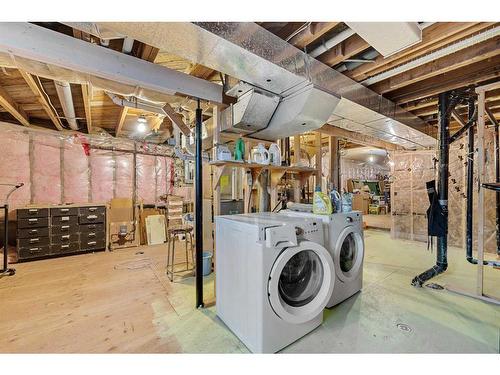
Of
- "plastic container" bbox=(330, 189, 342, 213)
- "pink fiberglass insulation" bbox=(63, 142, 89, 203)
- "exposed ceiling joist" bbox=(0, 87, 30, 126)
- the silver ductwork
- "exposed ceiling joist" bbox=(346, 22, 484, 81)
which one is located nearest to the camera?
"exposed ceiling joist" bbox=(346, 22, 484, 81)

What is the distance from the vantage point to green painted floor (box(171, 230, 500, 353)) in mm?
1622

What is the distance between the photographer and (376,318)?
1979 mm

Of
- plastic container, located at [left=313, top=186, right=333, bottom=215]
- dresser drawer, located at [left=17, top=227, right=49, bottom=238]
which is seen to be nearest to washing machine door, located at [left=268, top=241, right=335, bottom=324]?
plastic container, located at [left=313, top=186, right=333, bottom=215]

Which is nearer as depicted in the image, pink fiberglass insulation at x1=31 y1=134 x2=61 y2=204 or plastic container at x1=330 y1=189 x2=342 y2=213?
plastic container at x1=330 y1=189 x2=342 y2=213

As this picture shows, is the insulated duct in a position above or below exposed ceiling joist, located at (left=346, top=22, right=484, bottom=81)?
below

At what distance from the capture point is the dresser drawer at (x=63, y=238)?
375cm

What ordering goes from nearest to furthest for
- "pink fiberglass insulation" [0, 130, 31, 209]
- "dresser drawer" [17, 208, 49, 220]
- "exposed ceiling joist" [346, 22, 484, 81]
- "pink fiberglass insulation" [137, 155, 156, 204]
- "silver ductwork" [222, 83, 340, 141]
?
"exposed ceiling joist" [346, 22, 484, 81], "silver ductwork" [222, 83, 340, 141], "dresser drawer" [17, 208, 49, 220], "pink fiberglass insulation" [0, 130, 31, 209], "pink fiberglass insulation" [137, 155, 156, 204]

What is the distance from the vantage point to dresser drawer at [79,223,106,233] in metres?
3.99

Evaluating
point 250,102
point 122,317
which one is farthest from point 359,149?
point 122,317

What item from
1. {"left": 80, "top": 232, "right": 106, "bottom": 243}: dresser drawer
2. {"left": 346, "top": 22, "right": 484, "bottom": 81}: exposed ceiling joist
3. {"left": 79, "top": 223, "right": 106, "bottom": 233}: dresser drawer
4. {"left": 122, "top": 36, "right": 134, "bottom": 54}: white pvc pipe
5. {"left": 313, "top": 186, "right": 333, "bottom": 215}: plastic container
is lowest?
{"left": 80, "top": 232, "right": 106, "bottom": 243}: dresser drawer

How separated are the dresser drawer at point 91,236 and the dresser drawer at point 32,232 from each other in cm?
49

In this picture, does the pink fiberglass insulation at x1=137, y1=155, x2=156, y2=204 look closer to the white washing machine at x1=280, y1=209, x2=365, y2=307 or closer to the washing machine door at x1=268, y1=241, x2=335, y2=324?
the white washing machine at x1=280, y1=209, x2=365, y2=307

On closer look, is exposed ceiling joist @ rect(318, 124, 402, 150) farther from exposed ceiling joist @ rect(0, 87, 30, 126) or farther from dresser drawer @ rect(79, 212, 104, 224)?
exposed ceiling joist @ rect(0, 87, 30, 126)
